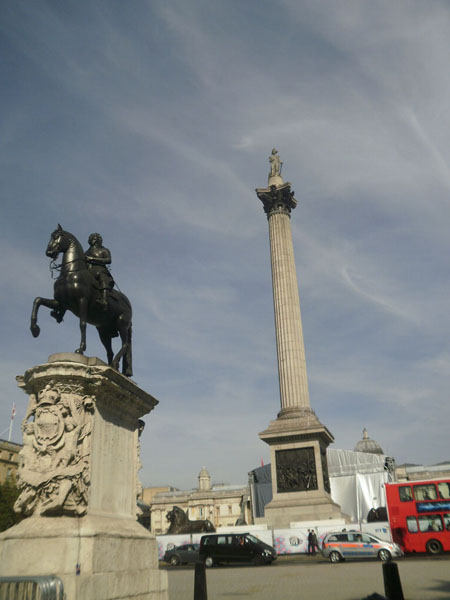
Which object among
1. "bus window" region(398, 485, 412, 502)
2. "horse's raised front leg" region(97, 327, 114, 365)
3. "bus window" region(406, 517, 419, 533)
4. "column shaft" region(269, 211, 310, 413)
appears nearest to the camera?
"horse's raised front leg" region(97, 327, 114, 365)

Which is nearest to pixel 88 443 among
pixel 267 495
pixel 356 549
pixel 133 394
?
pixel 133 394

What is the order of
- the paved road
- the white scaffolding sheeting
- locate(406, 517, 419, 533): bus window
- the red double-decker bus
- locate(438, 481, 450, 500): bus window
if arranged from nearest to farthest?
1. the paved road
2. the red double-decker bus
3. locate(438, 481, 450, 500): bus window
4. locate(406, 517, 419, 533): bus window
5. the white scaffolding sheeting

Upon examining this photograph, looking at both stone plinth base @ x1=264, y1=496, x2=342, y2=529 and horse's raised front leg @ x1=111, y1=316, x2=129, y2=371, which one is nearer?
horse's raised front leg @ x1=111, y1=316, x2=129, y2=371

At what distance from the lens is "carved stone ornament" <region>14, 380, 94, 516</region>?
19.4 feet

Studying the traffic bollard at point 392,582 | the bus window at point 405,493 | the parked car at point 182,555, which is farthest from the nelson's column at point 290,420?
the traffic bollard at point 392,582

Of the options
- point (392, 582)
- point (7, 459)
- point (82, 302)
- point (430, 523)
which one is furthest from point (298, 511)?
point (7, 459)

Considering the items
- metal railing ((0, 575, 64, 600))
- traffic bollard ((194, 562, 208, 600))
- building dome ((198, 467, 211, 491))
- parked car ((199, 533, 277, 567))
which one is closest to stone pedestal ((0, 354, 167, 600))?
metal railing ((0, 575, 64, 600))

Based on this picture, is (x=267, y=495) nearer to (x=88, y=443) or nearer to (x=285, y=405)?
(x=285, y=405)

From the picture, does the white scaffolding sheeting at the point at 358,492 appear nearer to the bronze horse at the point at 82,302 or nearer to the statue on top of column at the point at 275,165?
the statue on top of column at the point at 275,165

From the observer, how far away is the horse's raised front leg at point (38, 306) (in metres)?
7.38

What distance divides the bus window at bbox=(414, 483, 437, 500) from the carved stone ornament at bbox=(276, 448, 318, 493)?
23.0 feet

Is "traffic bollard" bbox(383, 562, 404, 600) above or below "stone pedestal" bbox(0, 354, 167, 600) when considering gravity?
below

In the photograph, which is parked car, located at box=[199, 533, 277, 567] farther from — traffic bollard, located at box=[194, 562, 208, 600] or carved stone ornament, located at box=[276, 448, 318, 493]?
traffic bollard, located at box=[194, 562, 208, 600]

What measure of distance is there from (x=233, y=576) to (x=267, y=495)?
1179 inches
